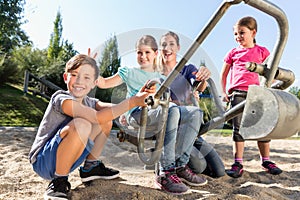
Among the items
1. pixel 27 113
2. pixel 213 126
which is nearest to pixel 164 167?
pixel 213 126

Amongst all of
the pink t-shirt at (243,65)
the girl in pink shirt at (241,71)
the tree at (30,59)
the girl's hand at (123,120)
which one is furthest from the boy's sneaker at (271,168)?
the tree at (30,59)

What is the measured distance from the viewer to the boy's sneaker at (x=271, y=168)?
236 cm

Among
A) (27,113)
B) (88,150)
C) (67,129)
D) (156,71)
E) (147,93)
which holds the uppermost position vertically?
(156,71)

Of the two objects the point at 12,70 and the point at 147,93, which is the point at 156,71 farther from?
the point at 12,70

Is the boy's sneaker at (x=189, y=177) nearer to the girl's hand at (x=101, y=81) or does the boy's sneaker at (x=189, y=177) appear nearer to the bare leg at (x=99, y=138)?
the bare leg at (x=99, y=138)

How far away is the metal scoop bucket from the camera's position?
821mm

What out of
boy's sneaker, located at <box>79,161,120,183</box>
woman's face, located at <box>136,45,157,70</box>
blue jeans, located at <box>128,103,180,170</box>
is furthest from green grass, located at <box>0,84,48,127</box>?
woman's face, located at <box>136,45,157,70</box>

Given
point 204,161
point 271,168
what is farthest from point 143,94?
point 271,168

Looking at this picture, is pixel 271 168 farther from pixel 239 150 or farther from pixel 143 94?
Result: pixel 143 94

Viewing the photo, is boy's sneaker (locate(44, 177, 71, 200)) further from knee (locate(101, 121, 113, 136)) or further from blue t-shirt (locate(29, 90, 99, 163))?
knee (locate(101, 121, 113, 136))

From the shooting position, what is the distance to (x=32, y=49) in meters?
18.9

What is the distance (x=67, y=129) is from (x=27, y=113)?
7.12m

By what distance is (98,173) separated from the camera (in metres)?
1.82

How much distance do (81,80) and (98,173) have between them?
2.13 ft
